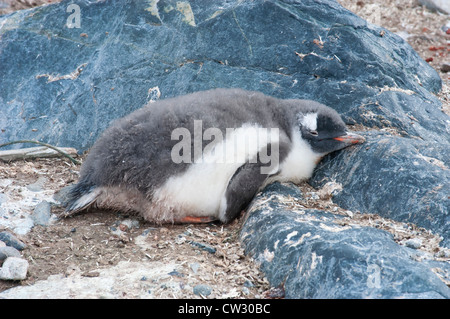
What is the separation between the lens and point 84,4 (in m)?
5.36

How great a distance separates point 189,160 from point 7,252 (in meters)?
1.33

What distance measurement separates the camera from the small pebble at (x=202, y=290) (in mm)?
2833

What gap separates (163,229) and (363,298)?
65.3 inches

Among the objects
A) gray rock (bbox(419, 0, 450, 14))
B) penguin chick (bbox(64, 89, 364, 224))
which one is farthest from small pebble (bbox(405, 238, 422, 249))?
gray rock (bbox(419, 0, 450, 14))

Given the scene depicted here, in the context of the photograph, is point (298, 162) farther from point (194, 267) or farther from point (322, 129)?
point (194, 267)

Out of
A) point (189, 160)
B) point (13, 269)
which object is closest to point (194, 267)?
point (189, 160)

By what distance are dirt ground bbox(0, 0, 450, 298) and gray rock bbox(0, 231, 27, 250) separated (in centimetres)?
4

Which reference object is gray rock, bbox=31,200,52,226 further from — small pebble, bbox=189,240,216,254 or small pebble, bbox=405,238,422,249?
small pebble, bbox=405,238,422,249

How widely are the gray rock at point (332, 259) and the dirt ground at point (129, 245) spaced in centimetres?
13

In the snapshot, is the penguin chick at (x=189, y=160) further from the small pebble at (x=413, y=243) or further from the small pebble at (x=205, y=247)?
the small pebble at (x=413, y=243)

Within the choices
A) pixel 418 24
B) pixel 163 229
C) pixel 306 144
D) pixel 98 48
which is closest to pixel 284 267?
pixel 163 229

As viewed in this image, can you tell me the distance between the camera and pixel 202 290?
284 cm

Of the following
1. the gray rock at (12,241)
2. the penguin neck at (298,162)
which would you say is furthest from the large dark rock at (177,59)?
the gray rock at (12,241)

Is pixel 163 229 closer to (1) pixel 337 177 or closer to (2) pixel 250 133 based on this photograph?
(2) pixel 250 133
